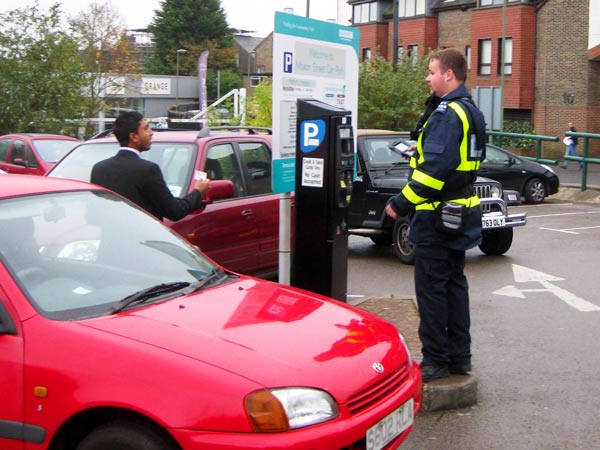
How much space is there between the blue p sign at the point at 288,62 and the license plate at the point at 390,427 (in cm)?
339

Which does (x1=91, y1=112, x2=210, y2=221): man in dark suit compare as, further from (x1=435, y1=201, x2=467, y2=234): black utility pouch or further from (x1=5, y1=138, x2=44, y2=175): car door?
(x1=5, y1=138, x2=44, y2=175): car door

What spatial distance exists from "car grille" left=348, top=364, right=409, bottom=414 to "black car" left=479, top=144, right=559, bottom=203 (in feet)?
52.9

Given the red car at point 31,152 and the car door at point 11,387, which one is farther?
the red car at point 31,152

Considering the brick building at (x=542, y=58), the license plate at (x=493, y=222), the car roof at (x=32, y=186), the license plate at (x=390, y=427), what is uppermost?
the brick building at (x=542, y=58)

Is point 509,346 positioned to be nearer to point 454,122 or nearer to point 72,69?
point 454,122

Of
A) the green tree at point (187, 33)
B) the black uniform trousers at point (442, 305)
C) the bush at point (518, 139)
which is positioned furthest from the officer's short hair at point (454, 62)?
the green tree at point (187, 33)

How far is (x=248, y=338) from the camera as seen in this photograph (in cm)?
375

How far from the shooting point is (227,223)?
800 cm

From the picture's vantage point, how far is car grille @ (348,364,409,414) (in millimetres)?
3652

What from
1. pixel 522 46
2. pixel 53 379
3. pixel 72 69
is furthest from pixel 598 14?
pixel 53 379

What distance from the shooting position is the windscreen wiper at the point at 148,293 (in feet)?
12.9

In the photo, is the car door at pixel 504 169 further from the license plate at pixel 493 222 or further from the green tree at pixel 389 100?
the license plate at pixel 493 222

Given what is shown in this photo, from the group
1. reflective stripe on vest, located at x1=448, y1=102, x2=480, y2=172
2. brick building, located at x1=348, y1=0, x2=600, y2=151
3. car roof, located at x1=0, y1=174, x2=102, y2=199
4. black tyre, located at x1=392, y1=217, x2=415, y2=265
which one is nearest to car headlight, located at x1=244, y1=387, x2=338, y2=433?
car roof, located at x1=0, y1=174, x2=102, y2=199

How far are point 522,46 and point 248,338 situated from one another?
131 ft
